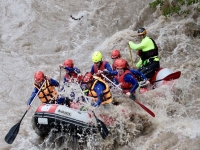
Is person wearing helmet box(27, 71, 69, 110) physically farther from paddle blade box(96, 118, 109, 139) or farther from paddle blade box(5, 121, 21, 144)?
paddle blade box(96, 118, 109, 139)

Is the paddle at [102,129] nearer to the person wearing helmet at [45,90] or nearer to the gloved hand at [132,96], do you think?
the gloved hand at [132,96]

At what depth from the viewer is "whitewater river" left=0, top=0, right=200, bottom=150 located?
6578 mm

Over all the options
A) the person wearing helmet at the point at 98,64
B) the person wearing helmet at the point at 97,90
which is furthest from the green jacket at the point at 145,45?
the person wearing helmet at the point at 97,90

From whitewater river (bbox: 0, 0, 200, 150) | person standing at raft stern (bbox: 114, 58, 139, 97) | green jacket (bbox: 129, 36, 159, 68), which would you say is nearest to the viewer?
whitewater river (bbox: 0, 0, 200, 150)

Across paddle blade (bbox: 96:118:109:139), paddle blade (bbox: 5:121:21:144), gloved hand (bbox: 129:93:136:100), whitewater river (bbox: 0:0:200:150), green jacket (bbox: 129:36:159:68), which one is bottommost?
whitewater river (bbox: 0:0:200:150)

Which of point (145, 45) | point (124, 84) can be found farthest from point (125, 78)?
point (145, 45)

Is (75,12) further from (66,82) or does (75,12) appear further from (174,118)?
(174,118)

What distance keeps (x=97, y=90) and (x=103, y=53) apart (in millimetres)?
4368

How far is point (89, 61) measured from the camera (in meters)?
10.7

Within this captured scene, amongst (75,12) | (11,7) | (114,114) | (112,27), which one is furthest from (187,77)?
(11,7)

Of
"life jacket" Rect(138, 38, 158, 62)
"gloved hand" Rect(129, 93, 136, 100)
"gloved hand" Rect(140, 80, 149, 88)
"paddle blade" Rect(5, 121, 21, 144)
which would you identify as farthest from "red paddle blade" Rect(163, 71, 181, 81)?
"paddle blade" Rect(5, 121, 21, 144)

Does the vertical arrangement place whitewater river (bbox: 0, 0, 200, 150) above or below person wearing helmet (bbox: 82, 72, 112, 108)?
below

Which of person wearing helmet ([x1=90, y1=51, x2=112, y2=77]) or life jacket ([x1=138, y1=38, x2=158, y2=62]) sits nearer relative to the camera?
person wearing helmet ([x1=90, y1=51, x2=112, y2=77])

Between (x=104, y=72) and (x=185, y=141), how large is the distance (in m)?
2.46
